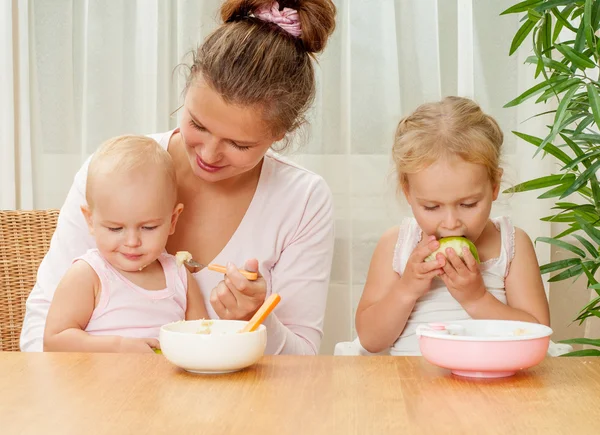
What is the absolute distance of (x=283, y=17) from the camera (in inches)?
69.8

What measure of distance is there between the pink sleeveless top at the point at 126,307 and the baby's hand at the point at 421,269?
0.52m

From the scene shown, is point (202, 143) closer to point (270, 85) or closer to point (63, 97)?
point (270, 85)

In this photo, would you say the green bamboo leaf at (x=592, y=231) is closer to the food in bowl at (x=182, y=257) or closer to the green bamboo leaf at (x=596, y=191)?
the green bamboo leaf at (x=596, y=191)

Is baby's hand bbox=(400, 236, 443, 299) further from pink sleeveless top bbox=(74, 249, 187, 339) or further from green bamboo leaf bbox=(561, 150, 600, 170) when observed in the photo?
pink sleeveless top bbox=(74, 249, 187, 339)

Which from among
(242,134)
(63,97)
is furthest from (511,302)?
(63,97)

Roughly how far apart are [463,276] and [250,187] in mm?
575

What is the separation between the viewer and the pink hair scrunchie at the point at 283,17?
176 centimetres

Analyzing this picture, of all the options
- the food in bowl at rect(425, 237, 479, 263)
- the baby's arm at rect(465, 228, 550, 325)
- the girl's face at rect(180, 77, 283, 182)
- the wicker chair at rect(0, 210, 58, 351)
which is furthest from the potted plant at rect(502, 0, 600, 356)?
the wicker chair at rect(0, 210, 58, 351)

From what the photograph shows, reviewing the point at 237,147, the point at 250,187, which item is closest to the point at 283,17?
the point at 237,147

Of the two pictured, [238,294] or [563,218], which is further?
[563,218]

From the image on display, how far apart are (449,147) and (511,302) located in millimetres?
422

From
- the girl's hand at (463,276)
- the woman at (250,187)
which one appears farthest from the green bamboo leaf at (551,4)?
the girl's hand at (463,276)

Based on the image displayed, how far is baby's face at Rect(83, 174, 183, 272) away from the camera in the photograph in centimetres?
171

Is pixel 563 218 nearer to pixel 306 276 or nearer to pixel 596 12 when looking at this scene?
pixel 596 12
